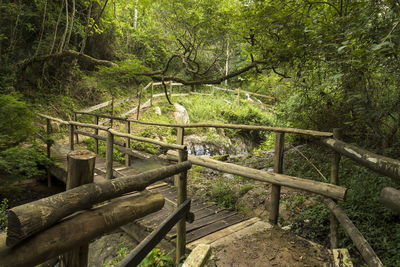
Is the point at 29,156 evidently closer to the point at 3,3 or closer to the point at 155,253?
the point at 155,253

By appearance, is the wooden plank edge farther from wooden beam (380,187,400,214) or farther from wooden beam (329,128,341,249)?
wooden beam (380,187,400,214)

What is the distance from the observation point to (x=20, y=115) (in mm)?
5883

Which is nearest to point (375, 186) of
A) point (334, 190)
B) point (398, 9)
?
point (334, 190)

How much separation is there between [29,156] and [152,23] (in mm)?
15141

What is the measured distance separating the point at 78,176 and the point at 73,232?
33cm

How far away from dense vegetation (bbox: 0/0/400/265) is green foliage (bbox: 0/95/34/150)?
22mm

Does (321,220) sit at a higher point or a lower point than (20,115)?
lower

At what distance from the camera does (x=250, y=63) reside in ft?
24.1

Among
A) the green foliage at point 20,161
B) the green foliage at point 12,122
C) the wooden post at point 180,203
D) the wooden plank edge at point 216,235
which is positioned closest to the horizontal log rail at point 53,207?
the wooden post at point 180,203

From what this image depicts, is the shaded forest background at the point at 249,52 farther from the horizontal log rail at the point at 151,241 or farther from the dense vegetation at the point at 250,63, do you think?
the horizontal log rail at the point at 151,241

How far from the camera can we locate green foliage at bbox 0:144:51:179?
526 cm

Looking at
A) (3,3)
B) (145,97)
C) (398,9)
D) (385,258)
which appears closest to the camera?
(398,9)

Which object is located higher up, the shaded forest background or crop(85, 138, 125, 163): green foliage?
the shaded forest background

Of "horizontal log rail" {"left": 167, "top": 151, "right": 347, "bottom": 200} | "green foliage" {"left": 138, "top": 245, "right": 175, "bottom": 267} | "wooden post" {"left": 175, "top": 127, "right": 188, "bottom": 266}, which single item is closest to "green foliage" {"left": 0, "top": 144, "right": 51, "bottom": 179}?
"horizontal log rail" {"left": 167, "top": 151, "right": 347, "bottom": 200}
